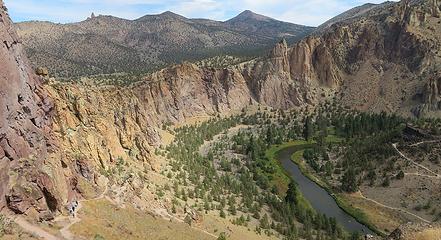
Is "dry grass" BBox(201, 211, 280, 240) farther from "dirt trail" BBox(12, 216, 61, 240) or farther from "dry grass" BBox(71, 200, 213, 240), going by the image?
"dirt trail" BBox(12, 216, 61, 240)

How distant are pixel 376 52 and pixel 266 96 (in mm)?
41933

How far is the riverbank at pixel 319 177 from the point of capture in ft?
234

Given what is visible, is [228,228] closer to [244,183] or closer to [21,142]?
[244,183]

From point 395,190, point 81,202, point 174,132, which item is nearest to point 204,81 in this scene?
point 174,132

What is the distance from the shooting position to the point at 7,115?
35.9 meters

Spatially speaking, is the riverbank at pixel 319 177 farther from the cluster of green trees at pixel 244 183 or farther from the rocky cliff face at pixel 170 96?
the rocky cliff face at pixel 170 96

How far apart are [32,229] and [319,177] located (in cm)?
6659


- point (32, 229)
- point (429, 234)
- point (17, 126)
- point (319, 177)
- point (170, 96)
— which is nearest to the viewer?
point (429, 234)

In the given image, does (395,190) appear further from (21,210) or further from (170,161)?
(21,210)

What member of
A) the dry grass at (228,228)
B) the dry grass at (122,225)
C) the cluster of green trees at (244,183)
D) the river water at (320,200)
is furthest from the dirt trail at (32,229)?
the river water at (320,200)

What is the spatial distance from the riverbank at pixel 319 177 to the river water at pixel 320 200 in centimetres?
55

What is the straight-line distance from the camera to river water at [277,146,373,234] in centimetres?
7012

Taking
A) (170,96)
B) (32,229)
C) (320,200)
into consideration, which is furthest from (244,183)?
(170,96)

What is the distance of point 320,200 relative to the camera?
80062 mm
